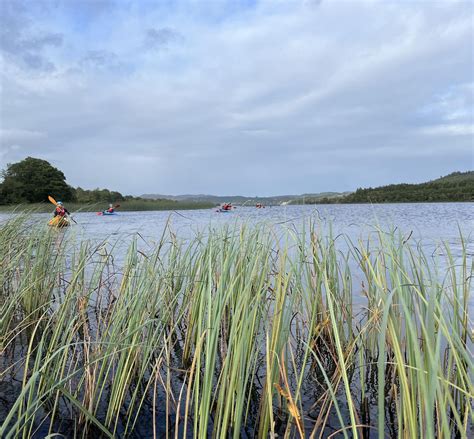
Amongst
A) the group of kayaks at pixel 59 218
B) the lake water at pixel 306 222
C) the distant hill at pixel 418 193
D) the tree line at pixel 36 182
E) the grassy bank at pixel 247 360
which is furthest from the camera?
the distant hill at pixel 418 193

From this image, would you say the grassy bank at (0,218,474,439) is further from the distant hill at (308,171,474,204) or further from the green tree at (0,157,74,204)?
the distant hill at (308,171,474,204)

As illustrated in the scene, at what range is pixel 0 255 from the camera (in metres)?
4.76

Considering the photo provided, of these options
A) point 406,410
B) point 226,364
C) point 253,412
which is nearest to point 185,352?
point 253,412

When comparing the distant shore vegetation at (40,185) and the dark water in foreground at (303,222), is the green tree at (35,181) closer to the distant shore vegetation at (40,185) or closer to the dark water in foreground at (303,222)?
the distant shore vegetation at (40,185)

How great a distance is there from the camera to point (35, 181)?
6106 cm

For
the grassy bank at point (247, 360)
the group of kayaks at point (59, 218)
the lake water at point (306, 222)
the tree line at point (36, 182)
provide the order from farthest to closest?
the tree line at point (36, 182) → the group of kayaks at point (59, 218) → the lake water at point (306, 222) → the grassy bank at point (247, 360)

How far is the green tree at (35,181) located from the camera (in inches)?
2176

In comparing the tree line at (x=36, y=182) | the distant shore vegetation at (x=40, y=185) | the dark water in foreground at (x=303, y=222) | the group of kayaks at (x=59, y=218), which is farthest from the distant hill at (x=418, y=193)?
the group of kayaks at (x=59, y=218)

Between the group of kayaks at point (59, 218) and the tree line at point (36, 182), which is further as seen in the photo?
the tree line at point (36, 182)

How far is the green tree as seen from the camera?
5527cm

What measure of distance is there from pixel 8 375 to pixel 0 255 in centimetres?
162

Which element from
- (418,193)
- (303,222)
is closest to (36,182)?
(303,222)

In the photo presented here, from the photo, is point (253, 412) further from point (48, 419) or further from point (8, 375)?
point (8, 375)

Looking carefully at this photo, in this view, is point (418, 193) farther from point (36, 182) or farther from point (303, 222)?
point (303, 222)
